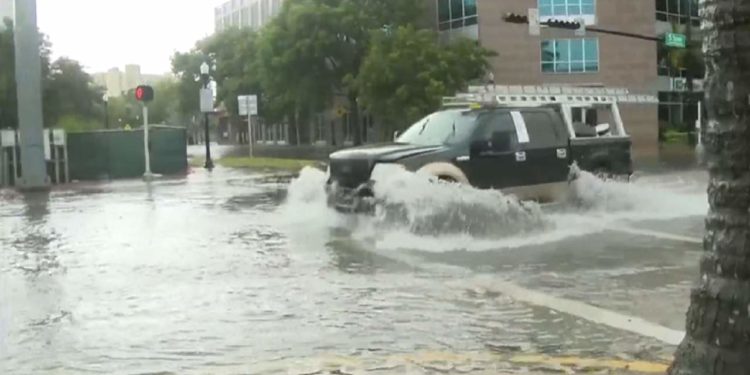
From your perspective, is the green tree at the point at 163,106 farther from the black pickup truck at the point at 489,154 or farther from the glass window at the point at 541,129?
the glass window at the point at 541,129

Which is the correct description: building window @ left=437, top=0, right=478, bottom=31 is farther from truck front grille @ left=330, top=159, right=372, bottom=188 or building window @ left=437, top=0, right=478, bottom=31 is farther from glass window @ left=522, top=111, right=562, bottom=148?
truck front grille @ left=330, top=159, right=372, bottom=188

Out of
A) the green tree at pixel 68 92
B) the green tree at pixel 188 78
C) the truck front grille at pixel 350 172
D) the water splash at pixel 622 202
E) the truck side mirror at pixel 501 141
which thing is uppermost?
the green tree at pixel 188 78

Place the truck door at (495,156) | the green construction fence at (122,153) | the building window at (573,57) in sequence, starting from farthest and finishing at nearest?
1. the building window at (573,57)
2. the green construction fence at (122,153)
3. the truck door at (495,156)

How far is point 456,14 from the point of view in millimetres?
57344

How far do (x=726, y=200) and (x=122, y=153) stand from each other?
1088 inches

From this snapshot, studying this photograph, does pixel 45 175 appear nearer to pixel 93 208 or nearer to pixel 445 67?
pixel 93 208

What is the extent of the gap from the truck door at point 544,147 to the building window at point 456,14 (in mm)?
41269

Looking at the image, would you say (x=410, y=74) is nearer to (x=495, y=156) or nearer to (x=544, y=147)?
(x=544, y=147)

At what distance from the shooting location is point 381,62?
1818 inches

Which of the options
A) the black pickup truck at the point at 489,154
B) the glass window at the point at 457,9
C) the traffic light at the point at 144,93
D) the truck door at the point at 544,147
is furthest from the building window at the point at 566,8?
the truck door at the point at 544,147

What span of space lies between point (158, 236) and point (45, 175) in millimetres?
13659

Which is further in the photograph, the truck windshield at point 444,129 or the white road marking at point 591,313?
the truck windshield at point 444,129

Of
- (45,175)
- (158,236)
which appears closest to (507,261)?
(158,236)

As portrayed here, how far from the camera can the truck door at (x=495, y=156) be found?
46.1 feet
